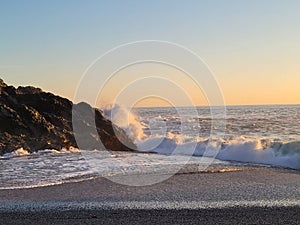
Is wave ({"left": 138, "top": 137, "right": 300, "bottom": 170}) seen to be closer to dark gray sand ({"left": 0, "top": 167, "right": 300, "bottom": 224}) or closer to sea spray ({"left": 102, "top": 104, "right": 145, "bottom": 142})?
dark gray sand ({"left": 0, "top": 167, "right": 300, "bottom": 224})

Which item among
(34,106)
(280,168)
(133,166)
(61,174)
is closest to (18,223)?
(61,174)

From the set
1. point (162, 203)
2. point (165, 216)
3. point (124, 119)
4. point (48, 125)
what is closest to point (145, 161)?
point (48, 125)

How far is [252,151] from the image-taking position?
49.9 ft

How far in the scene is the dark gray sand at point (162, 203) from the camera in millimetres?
6145

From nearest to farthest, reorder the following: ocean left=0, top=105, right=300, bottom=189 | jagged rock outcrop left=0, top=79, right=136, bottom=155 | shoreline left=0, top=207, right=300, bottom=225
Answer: shoreline left=0, top=207, right=300, bottom=225 < ocean left=0, top=105, right=300, bottom=189 < jagged rock outcrop left=0, top=79, right=136, bottom=155

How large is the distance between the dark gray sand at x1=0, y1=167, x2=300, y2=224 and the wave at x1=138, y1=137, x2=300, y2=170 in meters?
4.21

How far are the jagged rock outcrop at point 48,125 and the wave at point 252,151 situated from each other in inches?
68.7

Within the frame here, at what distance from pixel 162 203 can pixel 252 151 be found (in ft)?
28.7

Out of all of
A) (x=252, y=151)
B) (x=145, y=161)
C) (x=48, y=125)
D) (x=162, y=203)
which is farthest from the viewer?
(x=48, y=125)

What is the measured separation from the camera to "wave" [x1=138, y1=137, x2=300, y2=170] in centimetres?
1379

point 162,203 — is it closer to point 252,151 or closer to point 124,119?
point 252,151

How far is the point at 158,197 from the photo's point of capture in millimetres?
7641

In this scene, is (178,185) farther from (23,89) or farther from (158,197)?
(23,89)

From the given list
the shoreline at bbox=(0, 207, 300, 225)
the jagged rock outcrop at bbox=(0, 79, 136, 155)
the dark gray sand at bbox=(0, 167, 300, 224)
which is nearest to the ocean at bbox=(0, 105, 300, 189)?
the jagged rock outcrop at bbox=(0, 79, 136, 155)
